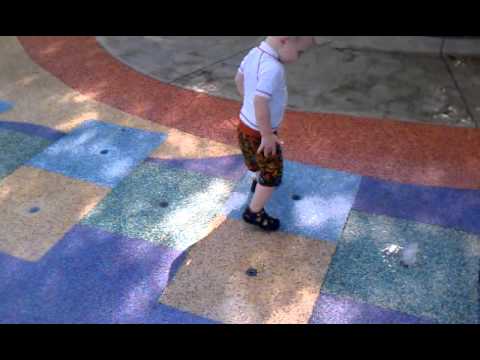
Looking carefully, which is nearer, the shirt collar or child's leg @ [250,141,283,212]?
the shirt collar

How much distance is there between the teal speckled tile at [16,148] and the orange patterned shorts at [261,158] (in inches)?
91.3

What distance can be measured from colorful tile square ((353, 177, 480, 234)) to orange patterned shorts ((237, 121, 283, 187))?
2.89 ft

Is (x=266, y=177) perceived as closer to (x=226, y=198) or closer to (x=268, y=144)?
(x=268, y=144)

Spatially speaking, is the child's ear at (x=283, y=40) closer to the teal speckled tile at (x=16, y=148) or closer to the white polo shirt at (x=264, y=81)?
the white polo shirt at (x=264, y=81)

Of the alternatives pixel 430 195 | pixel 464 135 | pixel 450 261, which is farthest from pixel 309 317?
pixel 464 135

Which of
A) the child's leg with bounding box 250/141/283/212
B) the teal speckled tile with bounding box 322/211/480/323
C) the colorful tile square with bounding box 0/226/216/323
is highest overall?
the child's leg with bounding box 250/141/283/212

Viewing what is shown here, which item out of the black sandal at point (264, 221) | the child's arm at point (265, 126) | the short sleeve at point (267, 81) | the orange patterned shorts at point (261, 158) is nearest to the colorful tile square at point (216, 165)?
the black sandal at point (264, 221)

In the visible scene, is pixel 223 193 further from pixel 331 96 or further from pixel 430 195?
pixel 331 96

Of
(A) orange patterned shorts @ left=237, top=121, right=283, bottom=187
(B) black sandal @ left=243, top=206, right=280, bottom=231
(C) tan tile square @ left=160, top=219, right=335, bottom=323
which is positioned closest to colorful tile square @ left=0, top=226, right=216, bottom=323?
(C) tan tile square @ left=160, top=219, right=335, bottom=323

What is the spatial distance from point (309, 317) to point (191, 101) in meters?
3.09

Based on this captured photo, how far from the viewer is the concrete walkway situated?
5.12m

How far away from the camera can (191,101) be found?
5328 mm

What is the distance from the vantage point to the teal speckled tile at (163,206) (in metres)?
3.61

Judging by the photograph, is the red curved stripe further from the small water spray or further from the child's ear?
the child's ear
